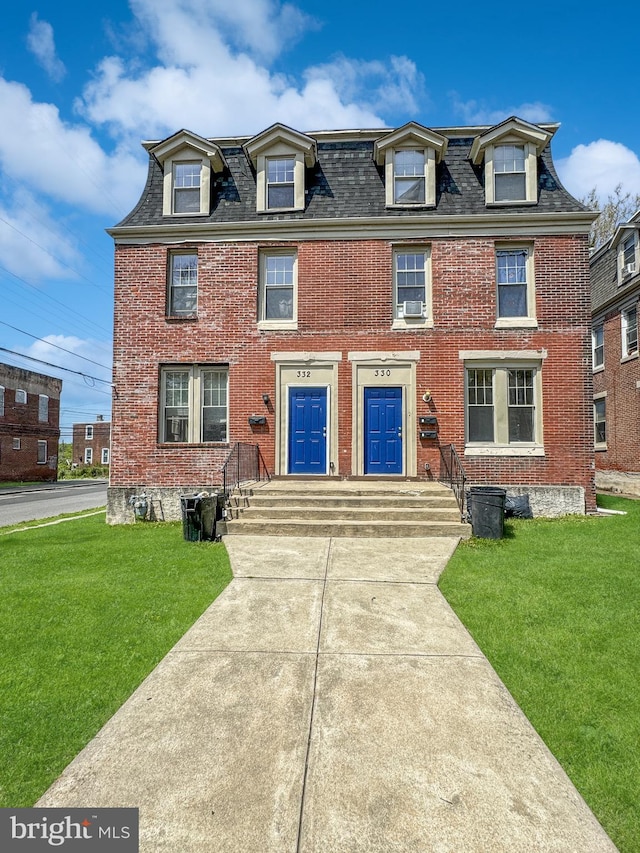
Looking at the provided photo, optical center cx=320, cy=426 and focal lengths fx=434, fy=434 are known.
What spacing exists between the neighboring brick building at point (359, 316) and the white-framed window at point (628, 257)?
7.72 metres

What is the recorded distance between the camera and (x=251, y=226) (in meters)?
11.5

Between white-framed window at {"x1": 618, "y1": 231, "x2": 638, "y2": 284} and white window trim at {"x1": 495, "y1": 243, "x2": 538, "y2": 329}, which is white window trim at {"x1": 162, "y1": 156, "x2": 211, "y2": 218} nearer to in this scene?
white window trim at {"x1": 495, "y1": 243, "x2": 538, "y2": 329}

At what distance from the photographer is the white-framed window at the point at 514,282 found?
11.2m

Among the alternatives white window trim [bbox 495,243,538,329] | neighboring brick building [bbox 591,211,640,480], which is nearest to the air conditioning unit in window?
white window trim [bbox 495,243,538,329]

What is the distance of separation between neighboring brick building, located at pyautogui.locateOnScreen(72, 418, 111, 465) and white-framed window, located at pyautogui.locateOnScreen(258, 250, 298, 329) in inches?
2050

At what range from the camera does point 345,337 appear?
11367mm

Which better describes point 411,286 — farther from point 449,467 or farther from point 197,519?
point 197,519

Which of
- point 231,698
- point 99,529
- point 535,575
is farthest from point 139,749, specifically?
point 99,529

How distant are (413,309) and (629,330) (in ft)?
37.5

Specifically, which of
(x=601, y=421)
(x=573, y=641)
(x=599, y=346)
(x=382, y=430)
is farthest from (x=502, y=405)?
(x=599, y=346)

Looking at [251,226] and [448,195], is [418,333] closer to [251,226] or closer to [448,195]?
[448,195]

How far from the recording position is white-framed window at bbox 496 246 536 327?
11227mm

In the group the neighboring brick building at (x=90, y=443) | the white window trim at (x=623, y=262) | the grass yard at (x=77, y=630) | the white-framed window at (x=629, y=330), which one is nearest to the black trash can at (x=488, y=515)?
the grass yard at (x=77, y=630)

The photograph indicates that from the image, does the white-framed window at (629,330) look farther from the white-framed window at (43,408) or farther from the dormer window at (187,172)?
the white-framed window at (43,408)
